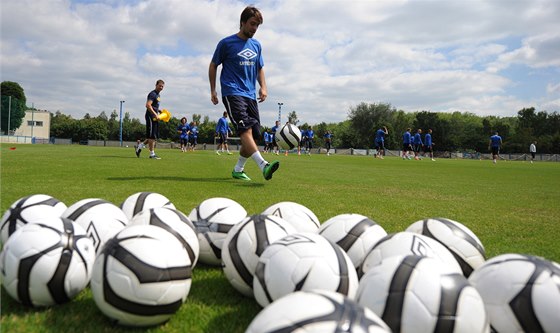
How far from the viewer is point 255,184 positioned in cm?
869

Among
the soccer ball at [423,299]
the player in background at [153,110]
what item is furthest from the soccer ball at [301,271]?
the player in background at [153,110]

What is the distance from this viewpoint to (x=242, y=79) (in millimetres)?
8539

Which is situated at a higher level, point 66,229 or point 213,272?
point 66,229

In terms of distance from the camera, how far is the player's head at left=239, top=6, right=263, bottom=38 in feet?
26.3

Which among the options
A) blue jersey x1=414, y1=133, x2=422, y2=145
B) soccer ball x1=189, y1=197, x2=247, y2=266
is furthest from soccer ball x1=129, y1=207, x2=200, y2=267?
blue jersey x1=414, y1=133, x2=422, y2=145

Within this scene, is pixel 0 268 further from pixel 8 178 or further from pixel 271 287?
pixel 8 178

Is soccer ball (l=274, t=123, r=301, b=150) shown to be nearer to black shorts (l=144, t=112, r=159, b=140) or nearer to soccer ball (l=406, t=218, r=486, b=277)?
soccer ball (l=406, t=218, r=486, b=277)

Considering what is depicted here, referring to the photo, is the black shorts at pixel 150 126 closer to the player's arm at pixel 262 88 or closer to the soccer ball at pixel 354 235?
the player's arm at pixel 262 88

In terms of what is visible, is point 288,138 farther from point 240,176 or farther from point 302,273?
point 302,273

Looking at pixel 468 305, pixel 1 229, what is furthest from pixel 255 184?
pixel 468 305

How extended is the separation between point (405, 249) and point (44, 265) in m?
2.47

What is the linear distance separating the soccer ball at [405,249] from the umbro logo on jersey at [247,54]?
625cm

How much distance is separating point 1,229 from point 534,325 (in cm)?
406

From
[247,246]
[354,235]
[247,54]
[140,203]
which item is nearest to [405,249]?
[354,235]
